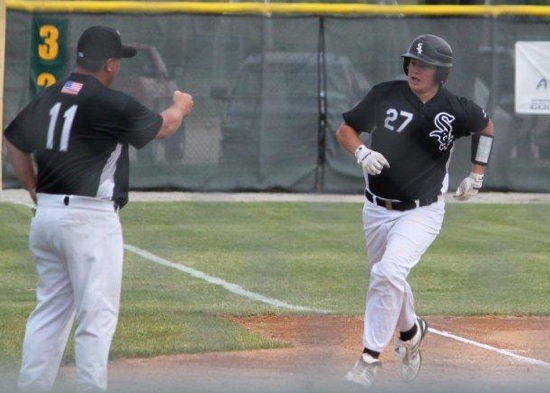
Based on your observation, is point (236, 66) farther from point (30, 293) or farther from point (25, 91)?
point (30, 293)

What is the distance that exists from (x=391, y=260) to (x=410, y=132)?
636mm

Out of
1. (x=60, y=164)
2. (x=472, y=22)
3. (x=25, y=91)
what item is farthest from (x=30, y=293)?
(x=472, y=22)

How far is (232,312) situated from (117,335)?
43.9 inches

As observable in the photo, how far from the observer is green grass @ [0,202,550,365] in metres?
7.61

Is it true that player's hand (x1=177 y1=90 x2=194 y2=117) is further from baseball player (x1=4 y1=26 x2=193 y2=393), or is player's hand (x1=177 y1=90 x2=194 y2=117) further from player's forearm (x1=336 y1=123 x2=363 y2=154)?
player's forearm (x1=336 y1=123 x2=363 y2=154)

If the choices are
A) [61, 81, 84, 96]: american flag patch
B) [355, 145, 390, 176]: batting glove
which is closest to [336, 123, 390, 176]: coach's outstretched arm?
[355, 145, 390, 176]: batting glove

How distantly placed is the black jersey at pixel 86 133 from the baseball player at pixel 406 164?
4.55 ft

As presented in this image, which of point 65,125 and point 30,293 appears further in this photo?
point 30,293

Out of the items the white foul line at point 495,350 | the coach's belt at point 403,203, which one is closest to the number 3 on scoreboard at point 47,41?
the white foul line at point 495,350

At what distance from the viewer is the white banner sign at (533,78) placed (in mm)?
14875

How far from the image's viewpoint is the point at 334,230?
40.1 feet

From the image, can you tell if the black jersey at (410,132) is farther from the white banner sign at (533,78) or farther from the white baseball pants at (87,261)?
the white banner sign at (533,78)

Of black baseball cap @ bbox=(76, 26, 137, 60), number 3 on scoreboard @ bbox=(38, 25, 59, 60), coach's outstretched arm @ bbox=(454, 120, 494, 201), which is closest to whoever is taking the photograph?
black baseball cap @ bbox=(76, 26, 137, 60)

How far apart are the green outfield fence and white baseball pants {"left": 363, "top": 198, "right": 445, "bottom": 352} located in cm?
806
